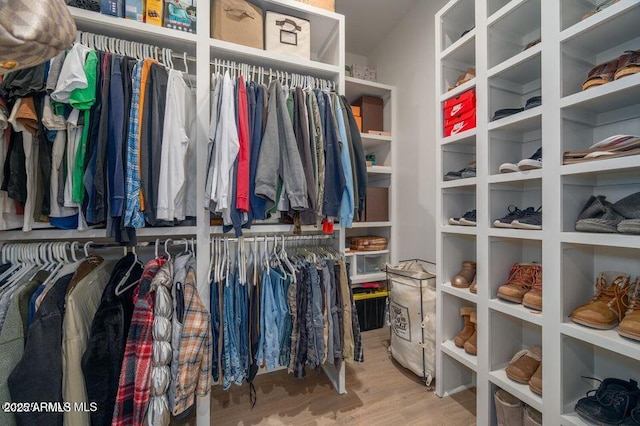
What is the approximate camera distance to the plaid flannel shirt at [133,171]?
3.52 feet

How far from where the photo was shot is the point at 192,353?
1.10 m

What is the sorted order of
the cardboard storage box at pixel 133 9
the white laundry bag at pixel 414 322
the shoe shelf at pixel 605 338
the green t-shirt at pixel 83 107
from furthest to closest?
1. the white laundry bag at pixel 414 322
2. the cardboard storage box at pixel 133 9
3. the green t-shirt at pixel 83 107
4. the shoe shelf at pixel 605 338

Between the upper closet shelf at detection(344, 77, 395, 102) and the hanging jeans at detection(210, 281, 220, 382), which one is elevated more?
the upper closet shelf at detection(344, 77, 395, 102)

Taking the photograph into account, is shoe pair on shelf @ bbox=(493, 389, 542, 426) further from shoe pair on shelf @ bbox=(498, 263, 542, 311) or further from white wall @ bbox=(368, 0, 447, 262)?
white wall @ bbox=(368, 0, 447, 262)

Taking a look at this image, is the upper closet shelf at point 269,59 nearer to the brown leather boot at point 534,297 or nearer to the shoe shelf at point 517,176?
the shoe shelf at point 517,176

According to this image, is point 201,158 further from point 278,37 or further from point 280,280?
point 278,37

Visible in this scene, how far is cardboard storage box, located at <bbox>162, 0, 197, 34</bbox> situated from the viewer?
131 centimetres

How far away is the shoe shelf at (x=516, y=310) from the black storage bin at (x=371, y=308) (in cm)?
120

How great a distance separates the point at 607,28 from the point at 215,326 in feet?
6.90

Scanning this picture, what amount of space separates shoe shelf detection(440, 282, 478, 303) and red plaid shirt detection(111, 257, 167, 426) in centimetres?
154

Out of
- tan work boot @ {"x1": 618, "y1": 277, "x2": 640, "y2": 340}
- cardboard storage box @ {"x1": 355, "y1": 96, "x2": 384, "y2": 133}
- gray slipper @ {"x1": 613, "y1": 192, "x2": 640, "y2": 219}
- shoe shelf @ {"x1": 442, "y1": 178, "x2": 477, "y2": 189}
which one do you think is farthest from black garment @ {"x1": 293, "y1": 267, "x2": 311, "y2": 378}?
cardboard storage box @ {"x1": 355, "y1": 96, "x2": 384, "y2": 133}

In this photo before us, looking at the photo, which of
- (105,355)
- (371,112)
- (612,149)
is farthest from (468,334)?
(371,112)

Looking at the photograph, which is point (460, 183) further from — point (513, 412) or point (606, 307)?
point (513, 412)

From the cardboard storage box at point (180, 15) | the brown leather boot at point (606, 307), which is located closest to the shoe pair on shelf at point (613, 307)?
the brown leather boot at point (606, 307)
